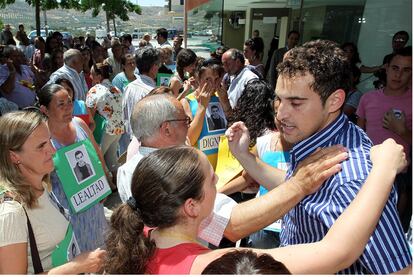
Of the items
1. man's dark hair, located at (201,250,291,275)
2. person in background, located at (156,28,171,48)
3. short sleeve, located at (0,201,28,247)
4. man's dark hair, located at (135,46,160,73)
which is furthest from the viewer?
person in background, located at (156,28,171,48)

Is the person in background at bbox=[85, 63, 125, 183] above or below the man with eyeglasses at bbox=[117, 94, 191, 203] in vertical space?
below

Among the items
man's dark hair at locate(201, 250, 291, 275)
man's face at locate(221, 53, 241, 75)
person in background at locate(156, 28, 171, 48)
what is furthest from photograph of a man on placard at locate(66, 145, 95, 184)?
person in background at locate(156, 28, 171, 48)

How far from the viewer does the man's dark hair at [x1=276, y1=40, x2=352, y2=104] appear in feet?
4.66

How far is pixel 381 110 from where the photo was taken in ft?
10.8

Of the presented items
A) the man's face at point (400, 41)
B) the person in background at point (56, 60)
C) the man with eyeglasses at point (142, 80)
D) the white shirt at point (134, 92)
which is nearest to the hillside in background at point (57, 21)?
the person in background at point (56, 60)

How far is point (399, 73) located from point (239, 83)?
1.93 m

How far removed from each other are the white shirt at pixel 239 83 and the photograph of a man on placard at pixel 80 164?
7.72 feet

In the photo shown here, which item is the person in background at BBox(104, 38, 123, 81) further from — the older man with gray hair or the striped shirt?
the striped shirt

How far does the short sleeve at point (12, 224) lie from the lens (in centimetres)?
156

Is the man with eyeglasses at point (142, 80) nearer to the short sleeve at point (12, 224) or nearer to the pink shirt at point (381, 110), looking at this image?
the pink shirt at point (381, 110)

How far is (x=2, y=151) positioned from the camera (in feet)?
5.99

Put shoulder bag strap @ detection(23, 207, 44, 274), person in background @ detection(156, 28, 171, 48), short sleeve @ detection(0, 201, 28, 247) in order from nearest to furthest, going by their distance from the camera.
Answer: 1. short sleeve @ detection(0, 201, 28, 247)
2. shoulder bag strap @ detection(23, 207, 44, 274)
3. person in background @ detection(156, 28, 171, 48)

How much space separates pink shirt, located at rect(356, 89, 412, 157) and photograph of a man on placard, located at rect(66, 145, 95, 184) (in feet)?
8.00

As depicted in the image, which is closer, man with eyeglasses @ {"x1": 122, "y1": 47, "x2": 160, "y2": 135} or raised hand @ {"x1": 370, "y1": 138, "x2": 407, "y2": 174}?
raised hand @ {"x1": 370, "y1": 138, "x2": 407, "y2": 174}
